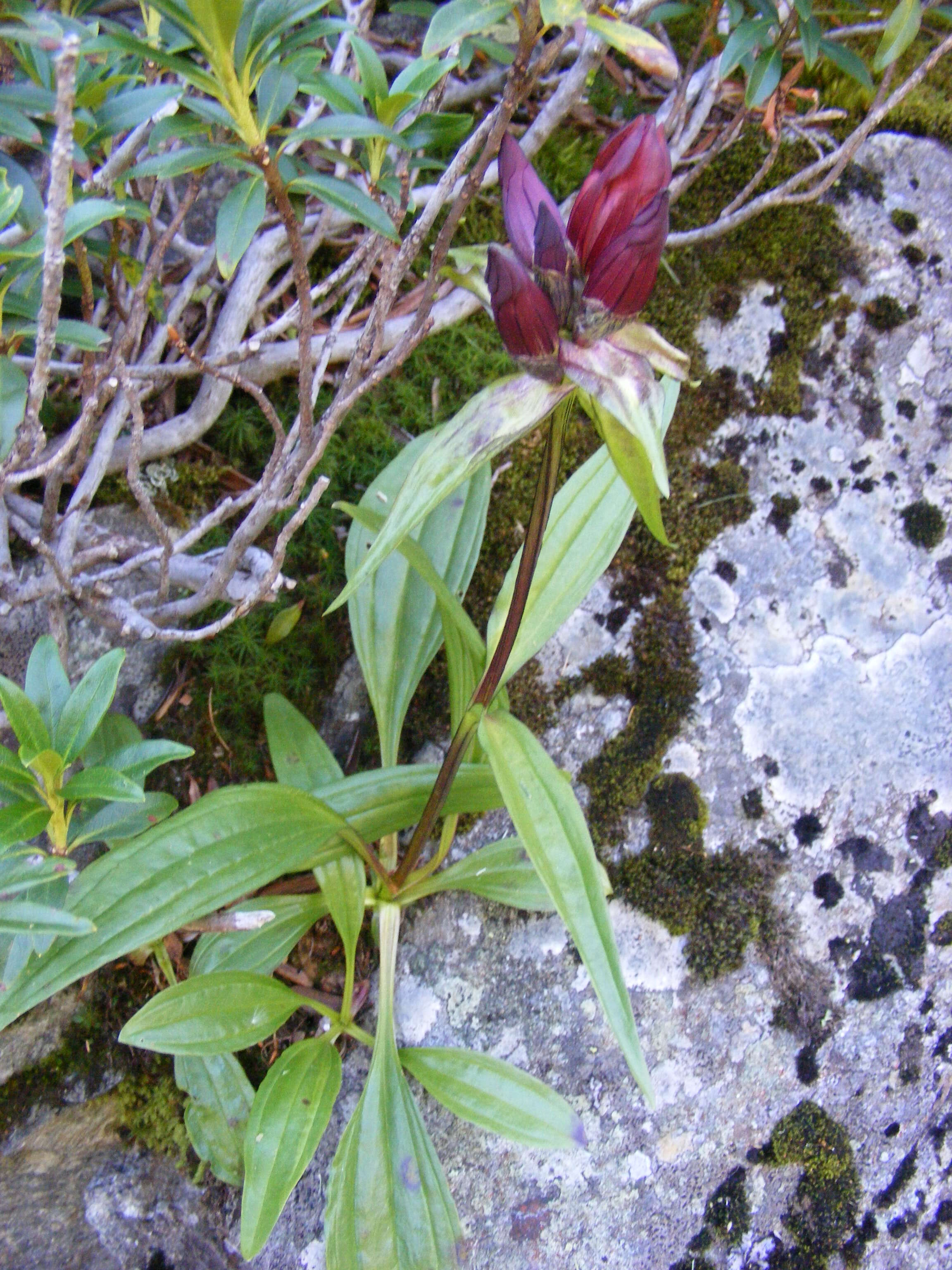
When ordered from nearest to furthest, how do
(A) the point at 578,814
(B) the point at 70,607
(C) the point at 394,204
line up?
(A) the point at 578,814 → (C) the point at 394,204 → (B) the point at 70,607

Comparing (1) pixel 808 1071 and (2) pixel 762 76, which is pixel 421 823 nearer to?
(1) pixel 808 1071

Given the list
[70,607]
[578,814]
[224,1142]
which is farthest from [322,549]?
[224,1142]

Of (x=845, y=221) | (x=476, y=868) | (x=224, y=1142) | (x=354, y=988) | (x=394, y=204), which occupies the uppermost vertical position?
(x=845, y=221)

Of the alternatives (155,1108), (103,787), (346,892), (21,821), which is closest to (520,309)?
(103,787)

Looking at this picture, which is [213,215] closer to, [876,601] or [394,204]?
[394,204]

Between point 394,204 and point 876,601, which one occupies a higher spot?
point 394,204

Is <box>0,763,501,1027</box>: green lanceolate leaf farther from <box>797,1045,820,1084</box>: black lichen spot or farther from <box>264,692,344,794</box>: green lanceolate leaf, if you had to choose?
<box>797,1045,820,1084</box>: black lichen spot

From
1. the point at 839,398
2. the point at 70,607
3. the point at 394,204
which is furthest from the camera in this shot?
the point at 839,398

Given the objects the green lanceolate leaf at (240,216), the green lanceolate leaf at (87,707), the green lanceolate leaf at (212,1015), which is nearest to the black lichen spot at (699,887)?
the green lanceolate leaf at (212,1015)
